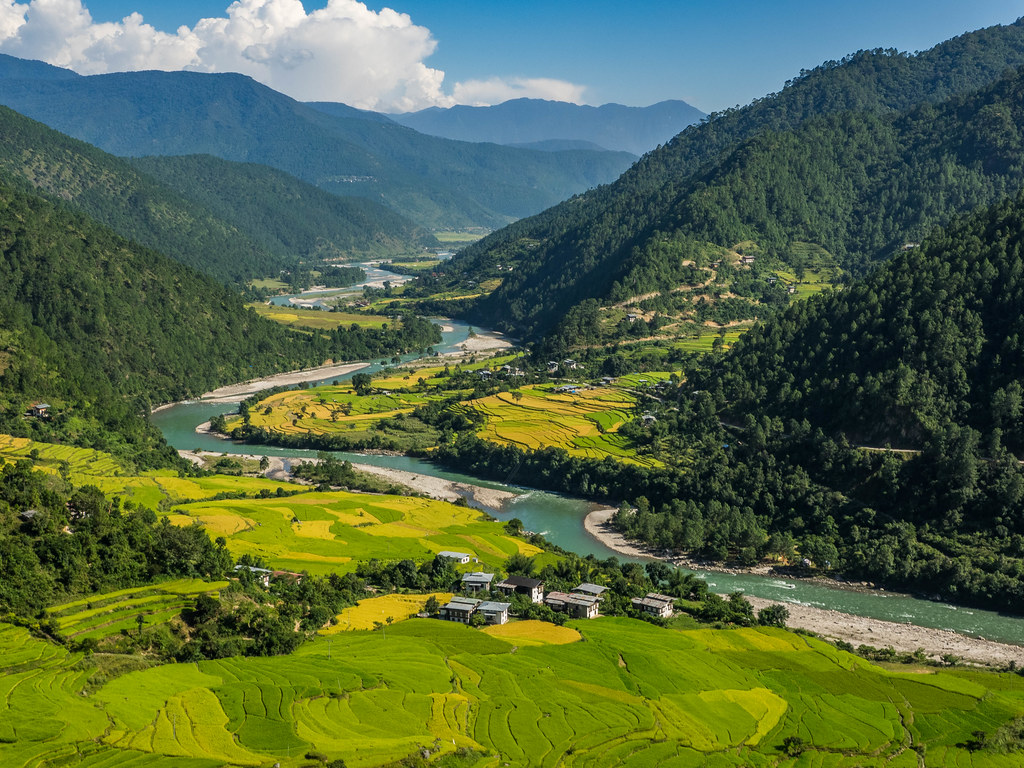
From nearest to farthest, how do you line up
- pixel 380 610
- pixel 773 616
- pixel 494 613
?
pixel 494 613 → pixel 380 610 → pixel 773 616

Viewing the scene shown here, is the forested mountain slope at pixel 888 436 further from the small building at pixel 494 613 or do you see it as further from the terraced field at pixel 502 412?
the small building at pixel 494 613

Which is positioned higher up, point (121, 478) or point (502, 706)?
point (121, 478)

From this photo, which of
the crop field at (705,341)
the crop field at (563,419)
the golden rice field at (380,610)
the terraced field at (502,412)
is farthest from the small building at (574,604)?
the crop field at (705,341)

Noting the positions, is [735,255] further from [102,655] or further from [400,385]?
[102,655]

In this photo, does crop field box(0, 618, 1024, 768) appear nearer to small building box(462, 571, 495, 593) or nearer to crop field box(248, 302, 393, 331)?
small building box(462, 571, 495, 593)

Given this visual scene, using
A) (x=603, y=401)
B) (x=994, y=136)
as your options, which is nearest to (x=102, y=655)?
(x=603, y=401)

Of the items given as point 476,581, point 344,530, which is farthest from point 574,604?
point 344,530

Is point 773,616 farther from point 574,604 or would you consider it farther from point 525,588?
point 525,588
